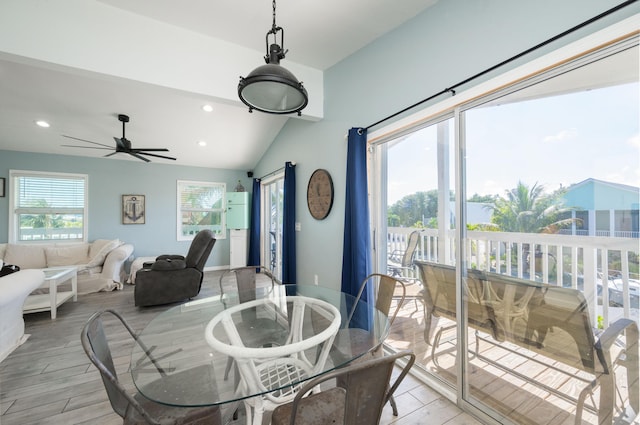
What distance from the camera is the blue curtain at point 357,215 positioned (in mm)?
2455

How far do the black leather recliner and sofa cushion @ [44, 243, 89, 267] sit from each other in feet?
6.30

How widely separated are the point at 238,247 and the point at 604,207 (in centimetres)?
611

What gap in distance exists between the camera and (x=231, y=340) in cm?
143

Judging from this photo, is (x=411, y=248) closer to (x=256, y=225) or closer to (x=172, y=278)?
(x=172, y=278)

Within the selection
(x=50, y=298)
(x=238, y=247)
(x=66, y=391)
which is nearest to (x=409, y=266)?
(x=66, y=391)

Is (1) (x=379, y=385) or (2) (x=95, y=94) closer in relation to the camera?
(1) (x=379, y=385)

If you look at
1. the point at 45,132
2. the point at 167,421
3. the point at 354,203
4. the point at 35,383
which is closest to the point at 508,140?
the point at 354,203

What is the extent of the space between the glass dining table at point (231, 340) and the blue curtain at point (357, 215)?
37cm

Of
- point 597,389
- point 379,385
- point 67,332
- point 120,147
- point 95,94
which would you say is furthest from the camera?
point 120,147

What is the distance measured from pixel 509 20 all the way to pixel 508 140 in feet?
2.28

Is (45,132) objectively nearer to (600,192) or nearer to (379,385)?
(379,385)

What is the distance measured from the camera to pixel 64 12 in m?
2.01

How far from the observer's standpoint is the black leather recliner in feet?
11.7

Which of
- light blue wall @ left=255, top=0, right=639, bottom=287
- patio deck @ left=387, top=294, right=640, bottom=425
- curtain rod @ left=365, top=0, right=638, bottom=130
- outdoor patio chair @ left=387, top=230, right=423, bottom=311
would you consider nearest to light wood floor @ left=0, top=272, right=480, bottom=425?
patio deck @ left=387, top=294, right=640, bottom=425
